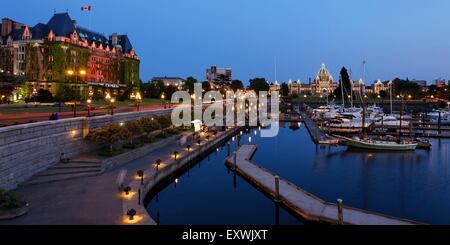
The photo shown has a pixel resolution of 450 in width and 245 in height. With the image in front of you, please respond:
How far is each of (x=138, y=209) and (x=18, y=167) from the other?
11598 mm

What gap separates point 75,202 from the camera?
71.9 feet

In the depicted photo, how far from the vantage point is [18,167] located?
2622cm

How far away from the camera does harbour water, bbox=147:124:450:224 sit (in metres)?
26.1

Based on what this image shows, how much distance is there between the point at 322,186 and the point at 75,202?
22046mm

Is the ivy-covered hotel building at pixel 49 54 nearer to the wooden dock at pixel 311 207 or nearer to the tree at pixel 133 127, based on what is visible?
the tree at pixel 133 127

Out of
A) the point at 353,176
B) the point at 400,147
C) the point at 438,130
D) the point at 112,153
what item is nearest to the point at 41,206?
the point at 112,153

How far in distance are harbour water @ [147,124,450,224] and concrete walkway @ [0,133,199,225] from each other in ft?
12.7

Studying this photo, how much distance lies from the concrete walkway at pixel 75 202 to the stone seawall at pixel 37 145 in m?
1.67

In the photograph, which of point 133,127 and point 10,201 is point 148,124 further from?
point 10,201

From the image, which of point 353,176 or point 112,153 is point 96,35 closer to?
point 112,153

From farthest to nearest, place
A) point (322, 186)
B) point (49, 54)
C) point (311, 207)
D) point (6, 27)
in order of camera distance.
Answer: point (6, 27) < point (49, 54) < point (322, 186) < point (311, 207)

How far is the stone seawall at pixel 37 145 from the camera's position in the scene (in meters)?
24.9

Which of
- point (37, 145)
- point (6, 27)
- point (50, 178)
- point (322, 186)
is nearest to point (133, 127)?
point (37, 145)
